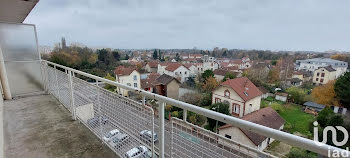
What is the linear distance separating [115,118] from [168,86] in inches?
657

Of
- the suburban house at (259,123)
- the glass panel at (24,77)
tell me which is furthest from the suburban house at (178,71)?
the glass panel at (24,77)

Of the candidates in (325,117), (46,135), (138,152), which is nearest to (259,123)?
(325,117)

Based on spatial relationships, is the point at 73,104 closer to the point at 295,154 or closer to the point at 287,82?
the point at 295,154

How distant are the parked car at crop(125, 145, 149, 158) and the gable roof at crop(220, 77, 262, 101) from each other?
11.7 meters

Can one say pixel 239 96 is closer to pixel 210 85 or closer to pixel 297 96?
pixel 210 85

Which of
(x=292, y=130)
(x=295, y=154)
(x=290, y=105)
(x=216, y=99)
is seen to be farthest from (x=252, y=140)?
(x=290, y=105)

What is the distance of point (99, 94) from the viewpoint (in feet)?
5.75

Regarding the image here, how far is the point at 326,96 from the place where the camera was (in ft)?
49.1

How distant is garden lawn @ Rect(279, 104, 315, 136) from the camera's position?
1074 cm

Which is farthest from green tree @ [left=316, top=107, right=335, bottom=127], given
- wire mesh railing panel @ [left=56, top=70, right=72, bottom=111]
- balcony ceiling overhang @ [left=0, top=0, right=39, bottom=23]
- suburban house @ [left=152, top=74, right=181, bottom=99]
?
balcony ceiling overhang @ [left=0, top=0, right=39, bottom=23]

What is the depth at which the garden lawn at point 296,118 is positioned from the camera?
1074cm

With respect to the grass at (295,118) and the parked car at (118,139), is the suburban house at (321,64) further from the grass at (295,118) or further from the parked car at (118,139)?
the parked car at (118,139)

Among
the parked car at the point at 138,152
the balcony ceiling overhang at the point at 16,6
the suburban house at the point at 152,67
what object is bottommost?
the suburban house at the point at 152,67

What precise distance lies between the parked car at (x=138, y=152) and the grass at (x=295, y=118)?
40.2 ft
